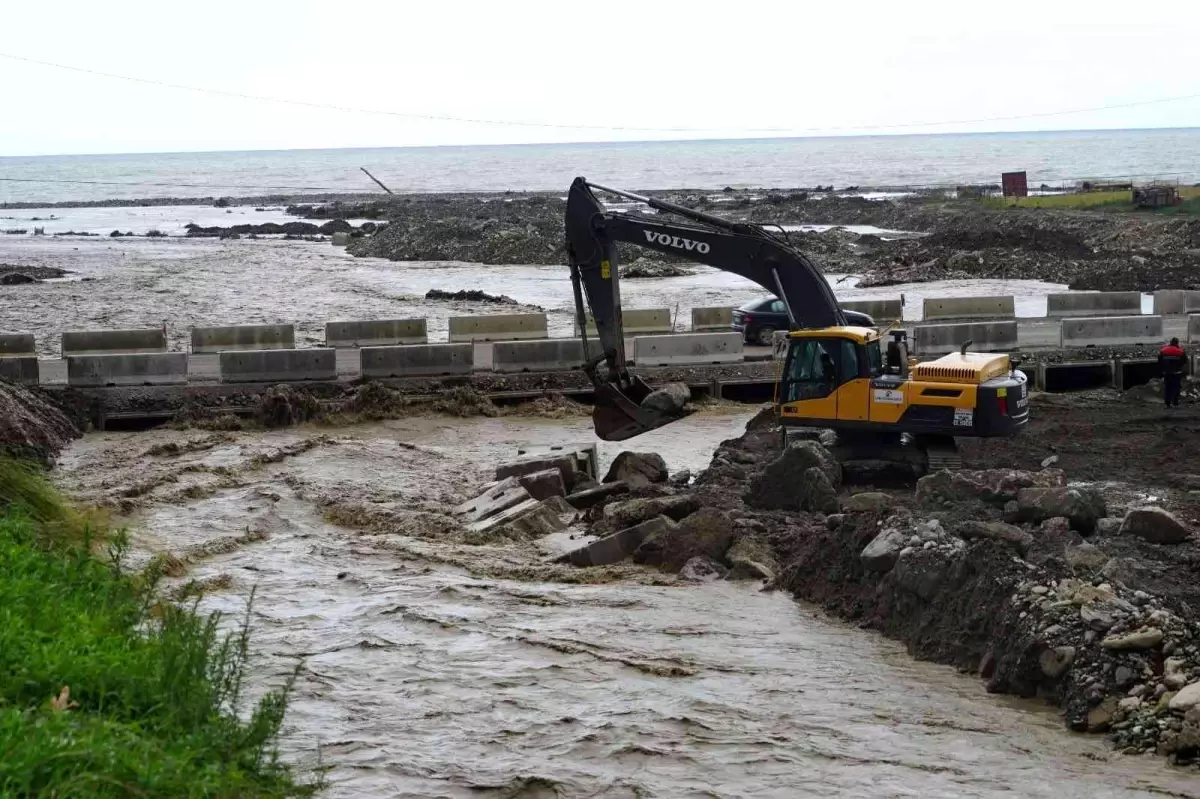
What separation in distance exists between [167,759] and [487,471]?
47.7 ft

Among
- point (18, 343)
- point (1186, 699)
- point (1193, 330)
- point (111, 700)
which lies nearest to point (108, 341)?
point (18, 343)

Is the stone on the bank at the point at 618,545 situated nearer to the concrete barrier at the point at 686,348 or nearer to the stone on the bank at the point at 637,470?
the stone on the bank at the point at 637,470

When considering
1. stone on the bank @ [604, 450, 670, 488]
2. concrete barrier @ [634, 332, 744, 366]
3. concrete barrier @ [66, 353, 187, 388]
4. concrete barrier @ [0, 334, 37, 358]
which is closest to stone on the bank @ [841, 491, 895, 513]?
stone on the bank @ [604, 450, 670, 488]

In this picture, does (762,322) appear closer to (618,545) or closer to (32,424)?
(618,545)

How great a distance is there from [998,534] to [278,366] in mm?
17457

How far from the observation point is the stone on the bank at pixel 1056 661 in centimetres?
1158

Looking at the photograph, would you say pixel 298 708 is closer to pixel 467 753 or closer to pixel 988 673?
pixel 467 753

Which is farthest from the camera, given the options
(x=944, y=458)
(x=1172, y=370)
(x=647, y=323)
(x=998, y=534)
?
(x=647, y=323)

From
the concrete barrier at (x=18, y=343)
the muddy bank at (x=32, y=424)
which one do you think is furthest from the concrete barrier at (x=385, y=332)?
the muddy bank at (x=32, y=424)

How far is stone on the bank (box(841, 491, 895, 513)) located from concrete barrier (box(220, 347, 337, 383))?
13.8 m

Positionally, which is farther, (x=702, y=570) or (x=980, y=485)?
(x=980, y=485)

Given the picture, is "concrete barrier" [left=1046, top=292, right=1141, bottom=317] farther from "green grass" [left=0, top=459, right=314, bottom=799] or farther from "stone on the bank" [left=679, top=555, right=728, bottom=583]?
"green grass" [left=0, top=459, right=314, bottom=799]

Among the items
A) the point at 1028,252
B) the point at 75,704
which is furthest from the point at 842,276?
the point at 75,704

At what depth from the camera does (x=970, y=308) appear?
34.5m
